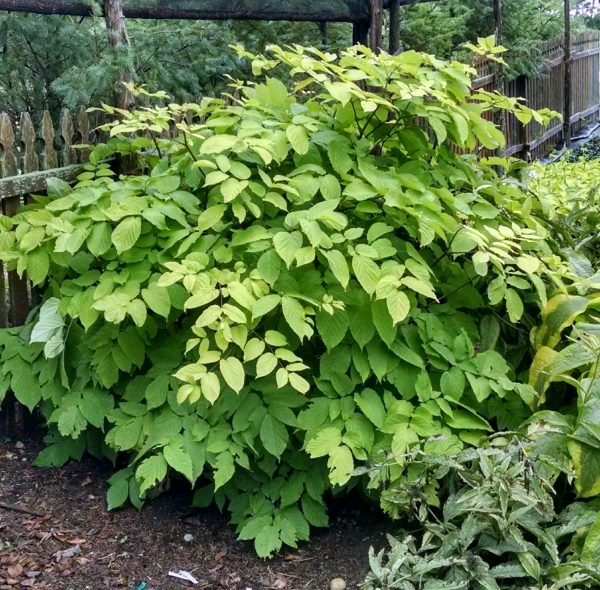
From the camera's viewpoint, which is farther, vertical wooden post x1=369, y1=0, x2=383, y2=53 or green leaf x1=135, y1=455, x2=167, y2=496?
vertical wooden post x1=369, y1=0, x2=383, y2=53

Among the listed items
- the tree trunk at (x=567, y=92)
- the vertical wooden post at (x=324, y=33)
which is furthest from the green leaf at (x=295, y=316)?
the tree trunk at (x=567, y=92)

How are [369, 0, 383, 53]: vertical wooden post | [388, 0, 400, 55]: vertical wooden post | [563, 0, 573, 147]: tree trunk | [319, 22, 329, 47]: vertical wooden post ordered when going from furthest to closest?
[563, 0, 573, 147]: tree trunk → [319, 22, 329, 47]: vertical wooden post → [388, 0, 400, 55]: vertical wooden post → [369, 0, 383, 53]: vertical wooden post

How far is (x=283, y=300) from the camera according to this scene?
291 centimetres

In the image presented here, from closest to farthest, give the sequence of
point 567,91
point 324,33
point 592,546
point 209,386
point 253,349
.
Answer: point 592,546, point 209,386, point 253,349, point 324,33, point 567,91

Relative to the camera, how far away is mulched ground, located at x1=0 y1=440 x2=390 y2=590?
300 cm

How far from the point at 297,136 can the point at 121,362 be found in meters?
1.17

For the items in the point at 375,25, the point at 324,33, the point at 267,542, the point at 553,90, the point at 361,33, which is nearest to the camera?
the point at 267,542

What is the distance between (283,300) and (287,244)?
0.21 m

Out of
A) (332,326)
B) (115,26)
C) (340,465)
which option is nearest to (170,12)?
(115,26)

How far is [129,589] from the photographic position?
296 cm

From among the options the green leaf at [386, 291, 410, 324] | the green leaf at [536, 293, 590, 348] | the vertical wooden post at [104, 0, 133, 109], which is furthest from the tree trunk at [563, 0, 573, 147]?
the green leaf at [386, 291, 410, 324]

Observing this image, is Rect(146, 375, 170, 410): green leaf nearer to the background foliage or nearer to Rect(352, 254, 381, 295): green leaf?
Rect(352, 254, 381, 295): green leaf

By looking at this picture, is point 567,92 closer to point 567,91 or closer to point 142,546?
point 567,91

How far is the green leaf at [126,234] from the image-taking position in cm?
310
